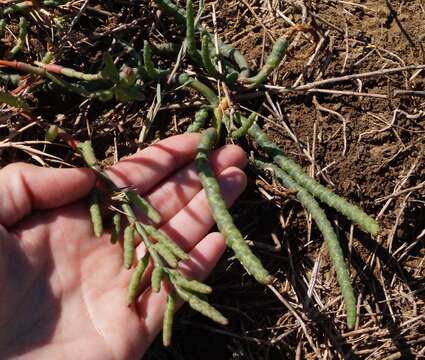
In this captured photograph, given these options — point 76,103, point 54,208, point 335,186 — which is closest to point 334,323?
point 335,186

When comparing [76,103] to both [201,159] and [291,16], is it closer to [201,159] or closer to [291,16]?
[201,159]

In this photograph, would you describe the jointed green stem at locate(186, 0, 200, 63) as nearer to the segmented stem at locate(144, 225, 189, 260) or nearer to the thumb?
the thumb

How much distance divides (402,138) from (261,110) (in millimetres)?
602

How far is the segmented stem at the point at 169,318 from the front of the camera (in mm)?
2127

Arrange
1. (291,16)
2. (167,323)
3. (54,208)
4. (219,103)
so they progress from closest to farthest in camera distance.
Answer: (167,323), (54,208), (219,103), (291,16)

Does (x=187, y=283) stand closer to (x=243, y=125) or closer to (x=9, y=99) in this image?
(x=243, y=125)

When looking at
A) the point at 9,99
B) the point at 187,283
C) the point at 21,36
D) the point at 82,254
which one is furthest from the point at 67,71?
the point at 187,283

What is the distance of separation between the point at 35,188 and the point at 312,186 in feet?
3.43

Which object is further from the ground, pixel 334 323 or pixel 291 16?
pixel 291 16

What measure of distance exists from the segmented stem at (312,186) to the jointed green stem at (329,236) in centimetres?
3

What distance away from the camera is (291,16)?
289 cm

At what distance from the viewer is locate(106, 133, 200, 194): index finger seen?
8.21 ft

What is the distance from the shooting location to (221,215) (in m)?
2.33

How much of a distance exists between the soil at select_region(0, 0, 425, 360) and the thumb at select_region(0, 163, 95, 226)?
342mm
